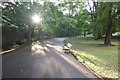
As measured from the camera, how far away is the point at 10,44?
27797 millimetres

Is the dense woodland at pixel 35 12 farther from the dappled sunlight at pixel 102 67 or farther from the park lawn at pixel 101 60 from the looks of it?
the dappled sunlight at pixel 102 67

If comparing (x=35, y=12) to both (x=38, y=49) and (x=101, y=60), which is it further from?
(x=101, y=60)

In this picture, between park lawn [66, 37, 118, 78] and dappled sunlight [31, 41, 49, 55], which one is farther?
dappled sunlight [31, 41, 49, 55]

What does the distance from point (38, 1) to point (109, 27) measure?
1117 centimetres

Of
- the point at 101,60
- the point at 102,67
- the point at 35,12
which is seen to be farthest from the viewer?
the point at 35,12

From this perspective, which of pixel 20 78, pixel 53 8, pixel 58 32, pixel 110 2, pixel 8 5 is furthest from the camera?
pixel 58 32

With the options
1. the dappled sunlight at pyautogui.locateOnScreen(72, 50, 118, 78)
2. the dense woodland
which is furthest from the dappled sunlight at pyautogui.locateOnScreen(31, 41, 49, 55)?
the dappled sunlight at pyautogui.locateOnScreen(72, 50, 118, 78)

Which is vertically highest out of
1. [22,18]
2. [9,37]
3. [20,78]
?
[22,18]

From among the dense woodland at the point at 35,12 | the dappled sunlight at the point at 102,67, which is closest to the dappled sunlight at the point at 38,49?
the dense woodland at the point at 35,12

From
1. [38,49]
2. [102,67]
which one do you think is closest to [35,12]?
[38,49]

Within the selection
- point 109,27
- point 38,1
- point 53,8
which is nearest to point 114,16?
point 109,27

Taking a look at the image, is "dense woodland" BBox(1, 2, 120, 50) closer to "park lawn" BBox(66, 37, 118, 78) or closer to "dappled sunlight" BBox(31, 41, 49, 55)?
"dappled sunlight" BBox(31, 41, 49, 55)

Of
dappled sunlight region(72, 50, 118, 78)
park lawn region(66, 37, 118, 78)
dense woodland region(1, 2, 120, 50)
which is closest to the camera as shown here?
dappled sunlight region(72, 50, 118, 78)

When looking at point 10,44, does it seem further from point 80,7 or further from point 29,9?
point 80,7
